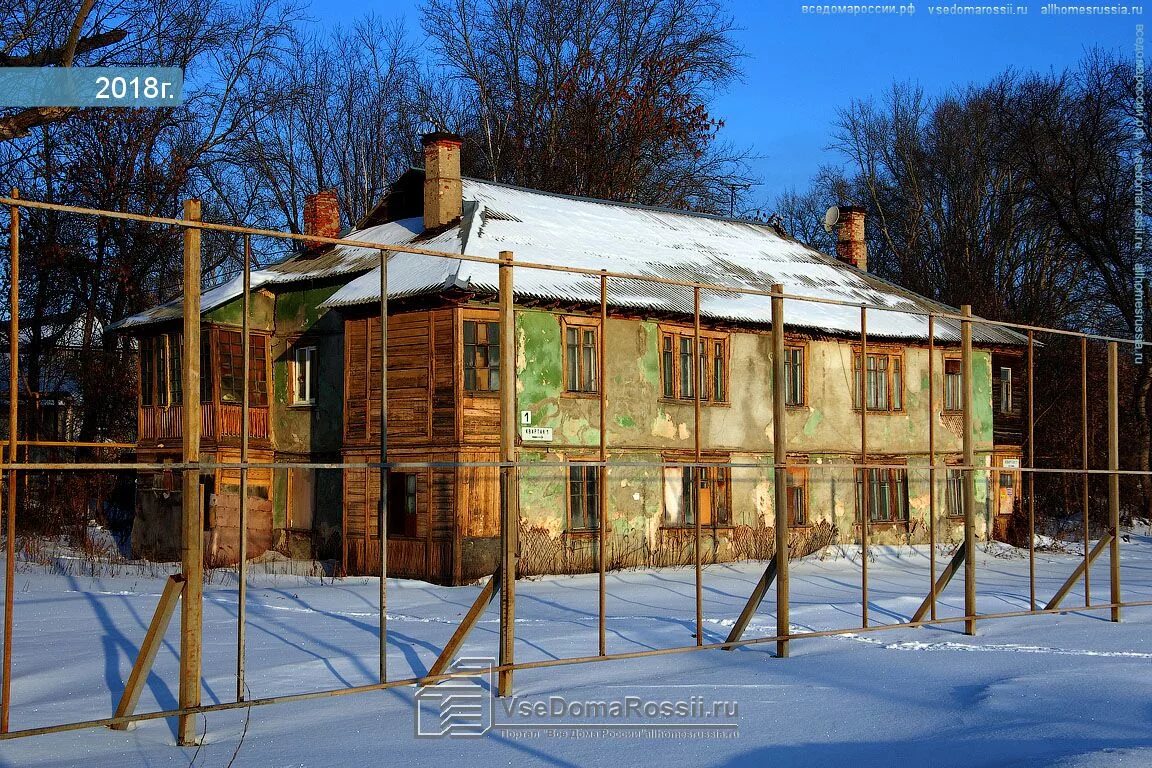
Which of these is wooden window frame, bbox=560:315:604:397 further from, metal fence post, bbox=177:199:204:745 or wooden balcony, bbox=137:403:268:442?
metal fence post, bbox=177:199:204:745

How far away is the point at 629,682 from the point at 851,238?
1057 inches

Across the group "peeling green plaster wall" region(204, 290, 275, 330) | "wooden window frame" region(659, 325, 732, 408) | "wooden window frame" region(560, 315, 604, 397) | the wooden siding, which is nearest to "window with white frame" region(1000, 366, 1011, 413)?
"wooden window frame" region(659, 325, 732, 408)

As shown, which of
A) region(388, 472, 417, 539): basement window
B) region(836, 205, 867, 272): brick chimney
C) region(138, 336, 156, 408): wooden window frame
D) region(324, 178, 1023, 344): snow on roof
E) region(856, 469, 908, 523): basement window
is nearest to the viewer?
region(388, 472, 417, 539): basement window

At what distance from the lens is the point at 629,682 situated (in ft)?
31.2

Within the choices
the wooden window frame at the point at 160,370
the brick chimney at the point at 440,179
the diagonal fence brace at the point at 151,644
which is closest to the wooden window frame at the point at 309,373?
Answer: the wooden window frame at the point at 160,370

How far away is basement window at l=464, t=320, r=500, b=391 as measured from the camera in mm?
22016

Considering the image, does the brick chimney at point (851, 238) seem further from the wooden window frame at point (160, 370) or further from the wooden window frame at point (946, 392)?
the wooden window frame at point (160, 370)

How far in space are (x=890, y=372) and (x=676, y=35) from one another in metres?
19.4

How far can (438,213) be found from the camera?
989 inches

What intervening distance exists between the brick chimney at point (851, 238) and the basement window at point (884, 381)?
643 cm

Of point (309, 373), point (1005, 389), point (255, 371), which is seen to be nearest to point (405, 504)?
point (309, 373)

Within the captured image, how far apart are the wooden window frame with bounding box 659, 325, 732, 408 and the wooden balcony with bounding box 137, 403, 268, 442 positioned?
8.42 m

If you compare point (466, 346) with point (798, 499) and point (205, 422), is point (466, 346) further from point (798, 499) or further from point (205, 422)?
point (798, 499)

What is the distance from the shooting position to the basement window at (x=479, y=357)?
22.0 meters
